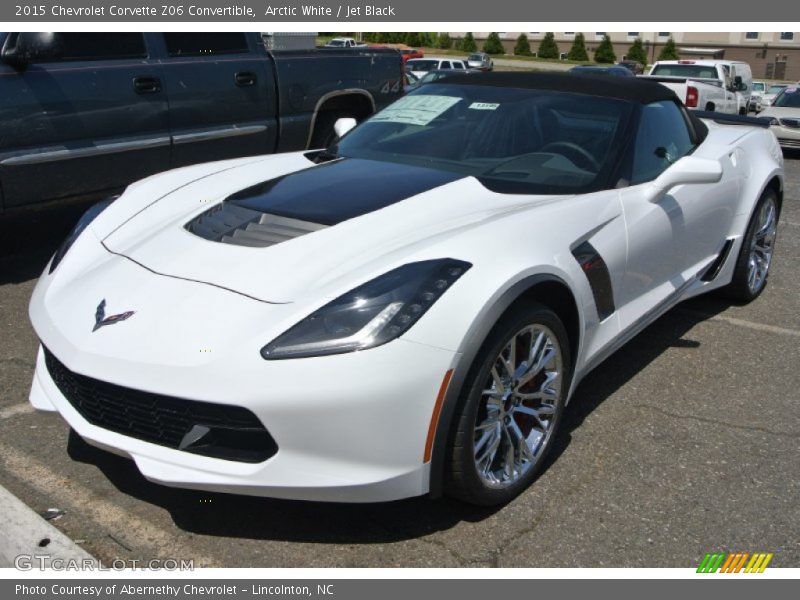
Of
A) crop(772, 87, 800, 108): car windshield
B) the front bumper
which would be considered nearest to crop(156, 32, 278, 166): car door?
the front bumper

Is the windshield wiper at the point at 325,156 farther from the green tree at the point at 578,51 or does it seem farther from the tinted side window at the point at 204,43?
the green tree at the point at 578,51

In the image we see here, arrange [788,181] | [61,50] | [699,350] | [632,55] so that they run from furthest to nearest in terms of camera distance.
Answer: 1. [632,55]
2. [788,181]
3. [61,50]
4. [699,350]

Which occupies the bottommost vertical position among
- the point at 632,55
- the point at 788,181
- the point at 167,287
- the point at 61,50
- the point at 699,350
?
the point at 632,55

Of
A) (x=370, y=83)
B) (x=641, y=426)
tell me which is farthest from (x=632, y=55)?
(x=641, y=426)

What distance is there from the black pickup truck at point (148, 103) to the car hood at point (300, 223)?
74.1 inches

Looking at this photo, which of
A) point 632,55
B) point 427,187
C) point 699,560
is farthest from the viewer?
point 632,55

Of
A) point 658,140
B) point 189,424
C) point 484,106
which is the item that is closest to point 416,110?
point 484,106

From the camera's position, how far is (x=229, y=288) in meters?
2.76

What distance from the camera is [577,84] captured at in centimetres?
422

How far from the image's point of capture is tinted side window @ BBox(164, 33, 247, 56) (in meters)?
6.26

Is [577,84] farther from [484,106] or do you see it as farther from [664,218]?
[664,218]

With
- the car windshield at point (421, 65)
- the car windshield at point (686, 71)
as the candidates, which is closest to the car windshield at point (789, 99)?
the car windshield at point (686, 71)

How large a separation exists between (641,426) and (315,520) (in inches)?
61.0

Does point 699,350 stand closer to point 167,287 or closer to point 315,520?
point 315,520
